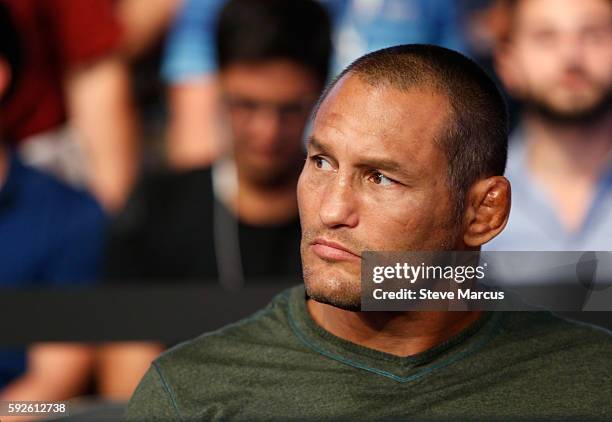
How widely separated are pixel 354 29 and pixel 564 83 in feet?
2.55

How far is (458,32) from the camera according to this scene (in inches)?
131

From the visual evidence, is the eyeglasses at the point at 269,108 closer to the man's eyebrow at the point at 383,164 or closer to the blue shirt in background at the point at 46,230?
the blue shirt in background at the point at 46,230

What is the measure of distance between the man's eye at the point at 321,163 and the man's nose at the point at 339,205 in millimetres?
45

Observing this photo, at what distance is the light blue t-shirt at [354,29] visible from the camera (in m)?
3.26

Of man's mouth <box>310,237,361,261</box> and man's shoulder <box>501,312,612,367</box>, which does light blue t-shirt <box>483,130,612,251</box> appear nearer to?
man's shoulder <box>501,312,612,367</box>

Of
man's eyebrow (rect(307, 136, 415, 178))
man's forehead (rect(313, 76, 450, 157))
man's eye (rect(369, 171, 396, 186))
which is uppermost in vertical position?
man's forehead (rect(313, 76, 450, 157))

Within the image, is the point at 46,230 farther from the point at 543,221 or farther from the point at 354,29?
the point at 543,221

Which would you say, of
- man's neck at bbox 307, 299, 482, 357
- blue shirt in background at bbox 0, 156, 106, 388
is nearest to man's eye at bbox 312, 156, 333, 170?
man's neck at bbox 307, 299, 482, 357

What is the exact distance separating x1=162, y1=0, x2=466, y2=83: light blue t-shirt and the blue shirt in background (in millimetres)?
563

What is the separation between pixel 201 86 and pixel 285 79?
1.06 ft

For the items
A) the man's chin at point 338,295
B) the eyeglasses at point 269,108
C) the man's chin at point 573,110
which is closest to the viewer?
the man's chin at point 338,295

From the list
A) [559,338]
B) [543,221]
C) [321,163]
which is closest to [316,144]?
[321,163]

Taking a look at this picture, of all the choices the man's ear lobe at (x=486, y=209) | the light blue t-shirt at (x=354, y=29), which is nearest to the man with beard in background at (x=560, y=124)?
the light blue t-shirt at (x=354, y=29)

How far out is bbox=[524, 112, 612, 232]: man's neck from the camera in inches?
133
